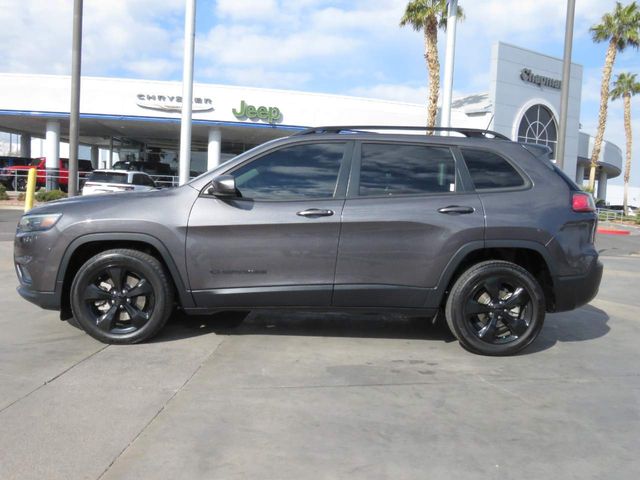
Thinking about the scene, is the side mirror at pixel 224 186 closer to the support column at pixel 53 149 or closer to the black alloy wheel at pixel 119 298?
the black alloy wheel at pixel 119 298

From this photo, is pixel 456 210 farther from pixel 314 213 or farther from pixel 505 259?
pixel 314 213

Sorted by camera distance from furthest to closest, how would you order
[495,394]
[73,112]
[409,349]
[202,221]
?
[73,112], [409,349], [202,221], [495,394]

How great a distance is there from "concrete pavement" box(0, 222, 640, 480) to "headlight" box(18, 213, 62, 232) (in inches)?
39.3

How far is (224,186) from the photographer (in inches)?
179

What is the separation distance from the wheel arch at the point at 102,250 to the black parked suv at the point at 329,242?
12 millimetres

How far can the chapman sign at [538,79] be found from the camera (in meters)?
35.1

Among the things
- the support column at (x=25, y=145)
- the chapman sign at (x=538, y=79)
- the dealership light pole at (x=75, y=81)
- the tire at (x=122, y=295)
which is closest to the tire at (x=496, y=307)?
the tire at (x=122, y=295)

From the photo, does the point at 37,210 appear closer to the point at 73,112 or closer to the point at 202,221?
the point at 202,221

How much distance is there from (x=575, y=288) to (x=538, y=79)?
114 feet

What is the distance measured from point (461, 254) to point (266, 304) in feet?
5.54

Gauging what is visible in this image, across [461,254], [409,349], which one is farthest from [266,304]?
[461,254]

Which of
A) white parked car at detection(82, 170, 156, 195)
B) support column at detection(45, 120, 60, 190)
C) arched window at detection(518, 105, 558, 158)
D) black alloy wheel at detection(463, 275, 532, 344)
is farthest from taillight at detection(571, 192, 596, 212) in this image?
arched window at detection(518, 105, 558, 158)

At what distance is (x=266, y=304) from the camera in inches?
189

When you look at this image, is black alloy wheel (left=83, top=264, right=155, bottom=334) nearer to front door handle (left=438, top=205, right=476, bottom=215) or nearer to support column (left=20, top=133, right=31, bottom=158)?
front door handle (left=438, top=205, right=476, bottom=215)
